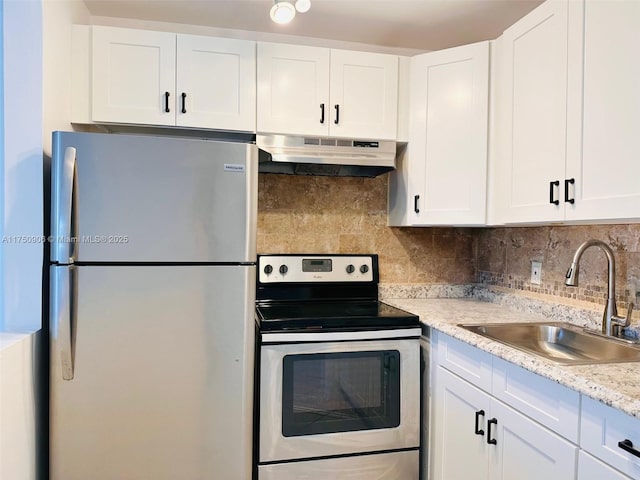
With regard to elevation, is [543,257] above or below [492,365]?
above

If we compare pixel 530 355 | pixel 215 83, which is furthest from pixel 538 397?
pixel 215 83

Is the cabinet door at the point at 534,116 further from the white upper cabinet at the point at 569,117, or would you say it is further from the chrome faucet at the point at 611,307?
the chrome faucet at the point at 611,307

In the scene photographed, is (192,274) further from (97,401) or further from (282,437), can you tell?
(282,437)

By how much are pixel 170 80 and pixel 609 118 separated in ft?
5.78

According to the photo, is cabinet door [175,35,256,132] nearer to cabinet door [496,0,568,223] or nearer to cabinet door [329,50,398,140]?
cabinet door [329,50,398,140]

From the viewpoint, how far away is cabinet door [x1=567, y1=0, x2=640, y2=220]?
4.05 feet

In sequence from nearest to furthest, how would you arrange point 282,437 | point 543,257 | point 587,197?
1. point 587,197
2. point 282,437
3. point 543,257

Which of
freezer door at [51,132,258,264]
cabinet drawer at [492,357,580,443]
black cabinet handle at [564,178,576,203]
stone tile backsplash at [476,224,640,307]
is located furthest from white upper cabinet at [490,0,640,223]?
freezer door at [51,132,258,264]

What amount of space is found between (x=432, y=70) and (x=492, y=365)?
4.72ft

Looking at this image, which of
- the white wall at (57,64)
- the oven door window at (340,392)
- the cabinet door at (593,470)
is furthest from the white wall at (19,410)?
the cabinet door at (593,470)

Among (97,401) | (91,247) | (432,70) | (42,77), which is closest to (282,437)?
(97,401)

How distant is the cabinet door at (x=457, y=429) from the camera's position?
4.89ft

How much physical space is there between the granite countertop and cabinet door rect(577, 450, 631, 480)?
0.16 meters

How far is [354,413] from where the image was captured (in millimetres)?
1825
